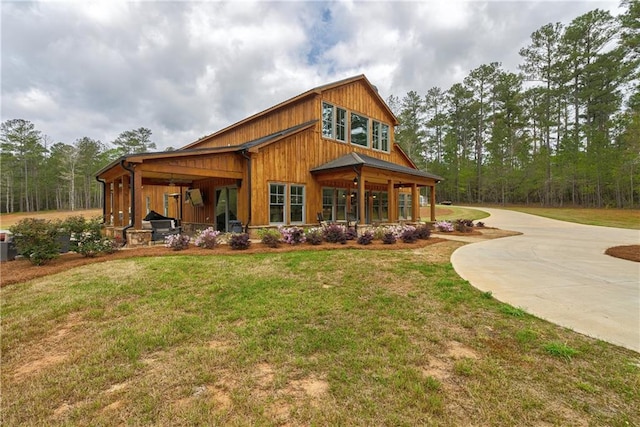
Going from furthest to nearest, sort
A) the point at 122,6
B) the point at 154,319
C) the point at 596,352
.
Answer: the point at 122,6, the point at 154,319, the point at 596,352

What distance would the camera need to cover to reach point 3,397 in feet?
7.35

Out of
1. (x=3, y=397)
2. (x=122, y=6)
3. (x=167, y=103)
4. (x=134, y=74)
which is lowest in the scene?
(x=3, y=397)

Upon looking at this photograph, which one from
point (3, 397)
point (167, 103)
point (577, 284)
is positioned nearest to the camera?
point (3, 397)

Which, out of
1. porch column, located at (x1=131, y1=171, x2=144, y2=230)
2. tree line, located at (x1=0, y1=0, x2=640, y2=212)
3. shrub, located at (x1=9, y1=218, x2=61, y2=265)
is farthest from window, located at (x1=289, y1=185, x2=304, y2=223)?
tree line, located at (x1=0, y1=0, x2=640, y2=212)

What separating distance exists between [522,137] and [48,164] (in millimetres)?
72884

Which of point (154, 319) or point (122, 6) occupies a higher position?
point (122, 6)

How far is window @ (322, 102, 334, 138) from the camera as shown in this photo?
42.2 ft

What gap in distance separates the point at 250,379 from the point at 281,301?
1.76 meters

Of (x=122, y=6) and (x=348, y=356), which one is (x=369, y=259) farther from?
(x=122, y=6)

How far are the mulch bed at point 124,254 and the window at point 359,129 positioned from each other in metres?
7.09

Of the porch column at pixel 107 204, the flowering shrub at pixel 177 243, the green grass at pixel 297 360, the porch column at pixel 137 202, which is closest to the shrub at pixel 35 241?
the porch column at pixel 137 202

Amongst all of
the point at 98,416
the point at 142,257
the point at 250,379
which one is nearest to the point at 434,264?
the point at 250,379

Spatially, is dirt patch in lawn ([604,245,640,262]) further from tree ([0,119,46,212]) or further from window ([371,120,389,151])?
tree ([0,119,46,212])

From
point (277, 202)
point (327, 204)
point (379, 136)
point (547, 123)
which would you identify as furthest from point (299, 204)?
point (547, 123)
